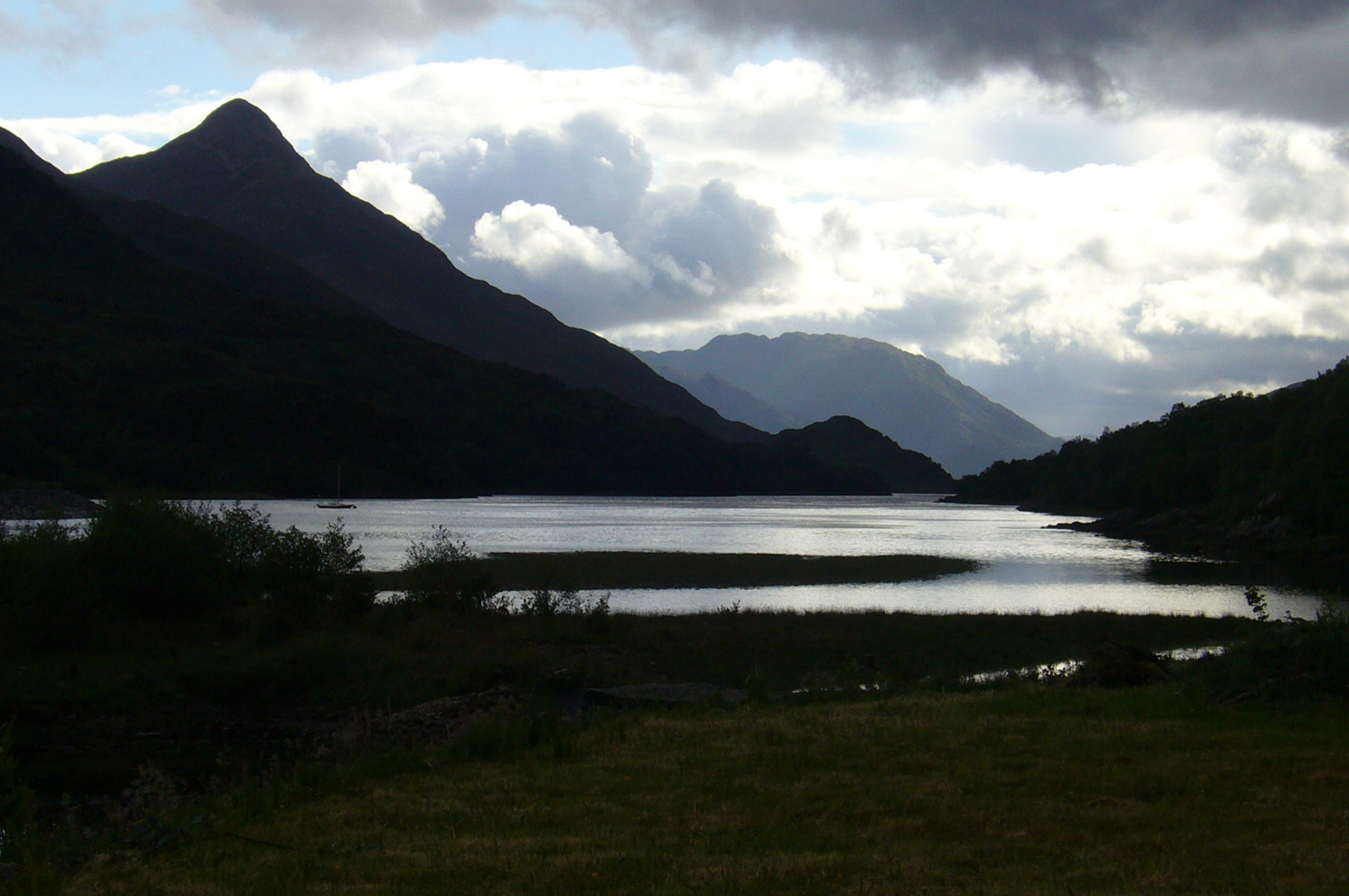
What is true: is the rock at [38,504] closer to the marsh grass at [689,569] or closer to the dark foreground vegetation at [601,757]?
the marsh grass at [689,569]

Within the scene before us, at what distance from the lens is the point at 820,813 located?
12.1m

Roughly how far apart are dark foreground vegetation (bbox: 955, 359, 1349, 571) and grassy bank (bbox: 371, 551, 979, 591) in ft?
122

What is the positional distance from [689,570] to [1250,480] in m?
87.3

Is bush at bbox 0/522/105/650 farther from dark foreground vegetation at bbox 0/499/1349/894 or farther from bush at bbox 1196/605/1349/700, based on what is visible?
bush at bbox 1196/605/1349/700

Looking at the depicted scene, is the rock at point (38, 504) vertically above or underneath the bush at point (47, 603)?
above

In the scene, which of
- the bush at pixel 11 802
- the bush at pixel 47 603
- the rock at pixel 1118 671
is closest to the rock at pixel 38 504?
the bush at pixel 47 603

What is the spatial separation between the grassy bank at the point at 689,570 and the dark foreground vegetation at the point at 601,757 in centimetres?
1871

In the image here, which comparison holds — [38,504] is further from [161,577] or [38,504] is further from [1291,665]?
[1291,665]

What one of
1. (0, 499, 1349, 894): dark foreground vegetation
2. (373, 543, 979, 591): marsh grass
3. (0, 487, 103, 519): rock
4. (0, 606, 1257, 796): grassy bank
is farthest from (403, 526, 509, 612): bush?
(0, 487, 103, 519): rock

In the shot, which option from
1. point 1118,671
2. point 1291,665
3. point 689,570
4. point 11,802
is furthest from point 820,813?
point 689,570

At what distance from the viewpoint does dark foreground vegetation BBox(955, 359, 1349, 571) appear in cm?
9562

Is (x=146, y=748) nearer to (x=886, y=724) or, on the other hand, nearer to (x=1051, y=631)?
(x=886, y=724)

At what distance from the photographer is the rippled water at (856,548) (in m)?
51.9

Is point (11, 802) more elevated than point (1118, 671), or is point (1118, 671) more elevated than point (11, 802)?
point (1118, 671)
